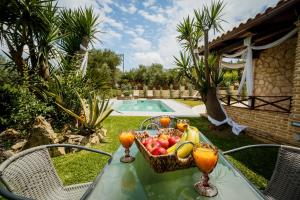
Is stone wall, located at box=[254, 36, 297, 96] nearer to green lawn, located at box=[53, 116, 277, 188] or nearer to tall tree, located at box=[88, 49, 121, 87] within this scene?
green lawn, located at box=[53, 116, 277, 188]

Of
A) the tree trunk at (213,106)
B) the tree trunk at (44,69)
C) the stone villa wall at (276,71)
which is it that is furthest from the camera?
the stone villa wall at (276,71)

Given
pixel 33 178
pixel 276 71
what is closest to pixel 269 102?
pixel 276 71

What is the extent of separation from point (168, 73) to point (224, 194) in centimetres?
2430

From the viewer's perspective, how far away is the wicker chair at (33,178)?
107cm

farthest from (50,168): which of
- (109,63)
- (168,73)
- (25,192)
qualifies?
(109,63)

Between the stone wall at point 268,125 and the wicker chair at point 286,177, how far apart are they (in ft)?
10.4

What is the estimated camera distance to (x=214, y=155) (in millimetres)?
1020

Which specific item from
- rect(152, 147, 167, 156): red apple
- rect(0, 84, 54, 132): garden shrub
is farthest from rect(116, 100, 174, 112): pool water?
rect(152, 147, 167, 156): red apple

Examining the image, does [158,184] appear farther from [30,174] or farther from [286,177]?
[286,177]

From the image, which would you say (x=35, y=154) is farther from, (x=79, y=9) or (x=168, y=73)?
(x=168, y=73)

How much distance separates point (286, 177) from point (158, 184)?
1.03 meters

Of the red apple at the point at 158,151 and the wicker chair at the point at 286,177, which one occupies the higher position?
the red apple at the point at 158,151

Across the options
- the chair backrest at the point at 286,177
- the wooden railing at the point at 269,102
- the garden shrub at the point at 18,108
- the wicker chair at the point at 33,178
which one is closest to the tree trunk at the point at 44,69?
the garden shrub at the point at 18,108

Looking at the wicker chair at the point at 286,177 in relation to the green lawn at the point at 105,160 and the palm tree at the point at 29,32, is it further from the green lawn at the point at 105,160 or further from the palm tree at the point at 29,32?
the palm tree at the point at 29,32
